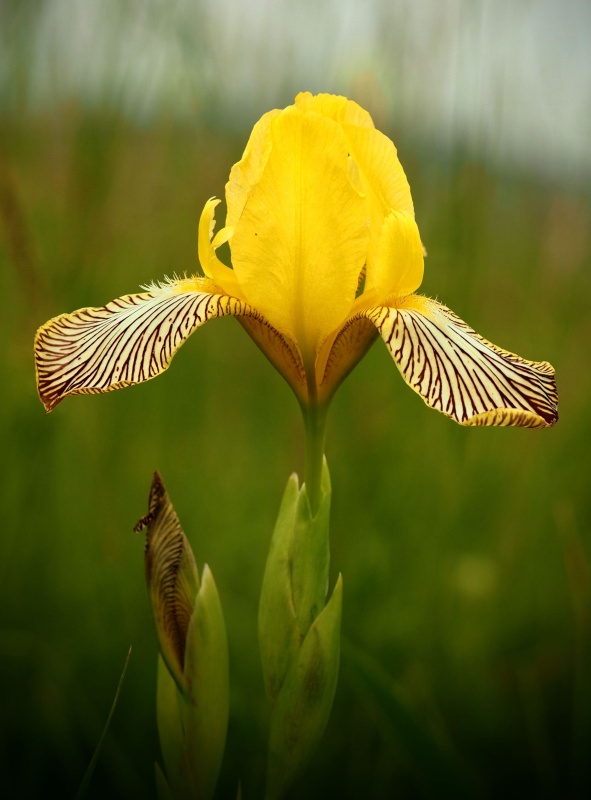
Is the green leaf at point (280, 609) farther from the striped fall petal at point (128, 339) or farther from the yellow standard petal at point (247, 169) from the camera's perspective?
the yellow standard petal at point (247, 169)

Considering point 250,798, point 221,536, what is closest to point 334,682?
point 250,798

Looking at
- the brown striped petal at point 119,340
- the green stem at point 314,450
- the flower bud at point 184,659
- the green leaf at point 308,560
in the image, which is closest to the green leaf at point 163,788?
the flower bud at point 184,659

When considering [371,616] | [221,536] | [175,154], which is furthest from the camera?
[175,154]

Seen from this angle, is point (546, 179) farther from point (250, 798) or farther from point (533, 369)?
point (250, 798)

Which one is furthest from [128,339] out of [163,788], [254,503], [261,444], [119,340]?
[261,444]

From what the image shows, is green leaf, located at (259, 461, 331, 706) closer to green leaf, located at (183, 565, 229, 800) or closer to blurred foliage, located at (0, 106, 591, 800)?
green leaf, located at (183, 565, 229, 800)

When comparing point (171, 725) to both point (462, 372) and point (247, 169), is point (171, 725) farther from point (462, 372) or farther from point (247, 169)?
point (247, 169)
